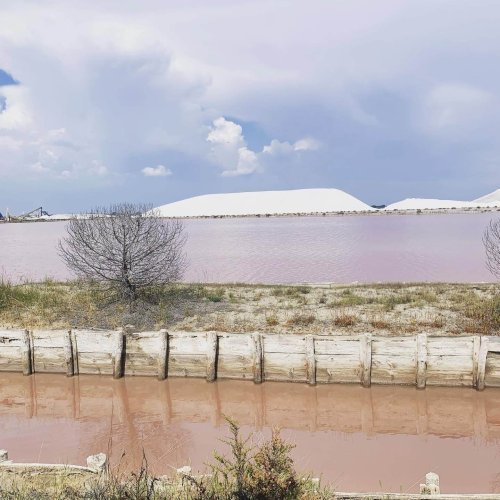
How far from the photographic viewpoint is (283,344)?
12.8 meters

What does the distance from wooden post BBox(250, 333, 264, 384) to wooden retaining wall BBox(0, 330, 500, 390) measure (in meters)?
0.03

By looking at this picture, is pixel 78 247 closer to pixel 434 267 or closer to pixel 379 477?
pixel 379 477

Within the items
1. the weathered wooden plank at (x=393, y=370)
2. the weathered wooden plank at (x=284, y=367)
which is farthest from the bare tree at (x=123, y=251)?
the weathered wooden plank at (x=393, y=370)

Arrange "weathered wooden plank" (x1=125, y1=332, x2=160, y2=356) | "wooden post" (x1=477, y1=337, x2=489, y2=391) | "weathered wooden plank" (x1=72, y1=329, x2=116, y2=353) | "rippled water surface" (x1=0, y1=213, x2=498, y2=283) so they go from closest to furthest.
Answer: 1. "wooden post" (x1=477, y1=337, x2=489, y2=391)
2. "weathered wooden plank" (x1=125, y1=332, x2=160, y2=356)
3. "weathered wooden plank" (x1=72, y1=329, x2=116, y2=353)
4. "rippled water surface" (x1=0, y1=213, x2=498, y2=283)

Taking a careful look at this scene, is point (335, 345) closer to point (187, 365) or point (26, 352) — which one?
point (187, 365)

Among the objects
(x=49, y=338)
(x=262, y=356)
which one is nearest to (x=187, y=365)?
(x=262, y=356)

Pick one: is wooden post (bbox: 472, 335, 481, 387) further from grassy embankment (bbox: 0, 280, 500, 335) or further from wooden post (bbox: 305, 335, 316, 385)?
wooden post (bbox: 305, 335, 316, 385)

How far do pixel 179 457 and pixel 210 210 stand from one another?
629ft

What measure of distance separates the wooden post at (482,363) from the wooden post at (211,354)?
638 centimetres

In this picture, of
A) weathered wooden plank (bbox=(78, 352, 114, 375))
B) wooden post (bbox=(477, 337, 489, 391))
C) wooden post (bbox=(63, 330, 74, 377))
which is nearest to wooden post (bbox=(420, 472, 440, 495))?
wooden post (bbox=(477, 337, 489, 391))

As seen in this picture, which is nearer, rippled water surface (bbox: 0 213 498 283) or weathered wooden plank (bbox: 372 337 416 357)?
weathered wooden plank (bbox: 372 337 416 357)

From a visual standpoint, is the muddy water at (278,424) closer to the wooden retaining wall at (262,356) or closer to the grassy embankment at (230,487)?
the wooden retaining wall at (262,356)

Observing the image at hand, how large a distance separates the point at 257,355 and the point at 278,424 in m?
2.04

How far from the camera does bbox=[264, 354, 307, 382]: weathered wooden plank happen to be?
1277 centimetres
